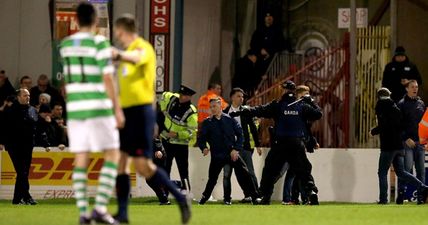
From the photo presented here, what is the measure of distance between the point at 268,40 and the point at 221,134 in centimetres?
687

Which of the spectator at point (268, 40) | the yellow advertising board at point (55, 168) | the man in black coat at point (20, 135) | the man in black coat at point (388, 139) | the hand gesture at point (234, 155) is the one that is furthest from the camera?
the spectator at point (268, 40)

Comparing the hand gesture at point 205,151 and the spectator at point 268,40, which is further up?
the spectator at point 268,40

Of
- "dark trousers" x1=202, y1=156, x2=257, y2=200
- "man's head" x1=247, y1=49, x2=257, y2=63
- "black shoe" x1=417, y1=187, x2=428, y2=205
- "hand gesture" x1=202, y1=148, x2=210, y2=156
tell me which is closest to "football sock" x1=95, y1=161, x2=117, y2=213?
"dark trousers" x1=202, y1=156, x2=257, y2=200

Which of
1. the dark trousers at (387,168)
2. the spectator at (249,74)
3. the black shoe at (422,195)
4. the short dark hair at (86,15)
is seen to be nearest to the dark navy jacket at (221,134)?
the dark trousers at (387,168)

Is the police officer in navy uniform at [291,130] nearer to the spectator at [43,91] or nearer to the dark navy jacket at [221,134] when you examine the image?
the dark navy jacket at [221,134]

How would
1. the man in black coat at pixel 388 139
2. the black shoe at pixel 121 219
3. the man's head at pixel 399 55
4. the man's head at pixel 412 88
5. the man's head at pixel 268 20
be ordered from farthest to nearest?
the man's head at pixel 268 20 < the man's head at pixel 399 55 < the man's head at pixel 412 88 < the man in black coat at pixel 388 139 < the black shoe at pixel 121 219

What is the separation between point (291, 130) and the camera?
75.6 ft

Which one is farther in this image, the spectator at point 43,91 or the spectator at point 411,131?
the spectator at point 43,91

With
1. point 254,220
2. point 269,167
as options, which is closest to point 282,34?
point 269,167

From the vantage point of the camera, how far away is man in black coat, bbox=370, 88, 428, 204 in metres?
24.7

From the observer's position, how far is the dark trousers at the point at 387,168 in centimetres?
2480

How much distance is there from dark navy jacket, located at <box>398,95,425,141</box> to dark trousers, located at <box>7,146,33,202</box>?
23.5ft

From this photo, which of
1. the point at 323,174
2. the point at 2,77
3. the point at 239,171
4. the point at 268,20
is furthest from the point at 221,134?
the point at 268,20

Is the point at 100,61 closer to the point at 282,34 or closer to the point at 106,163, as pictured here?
the point at 106,163
